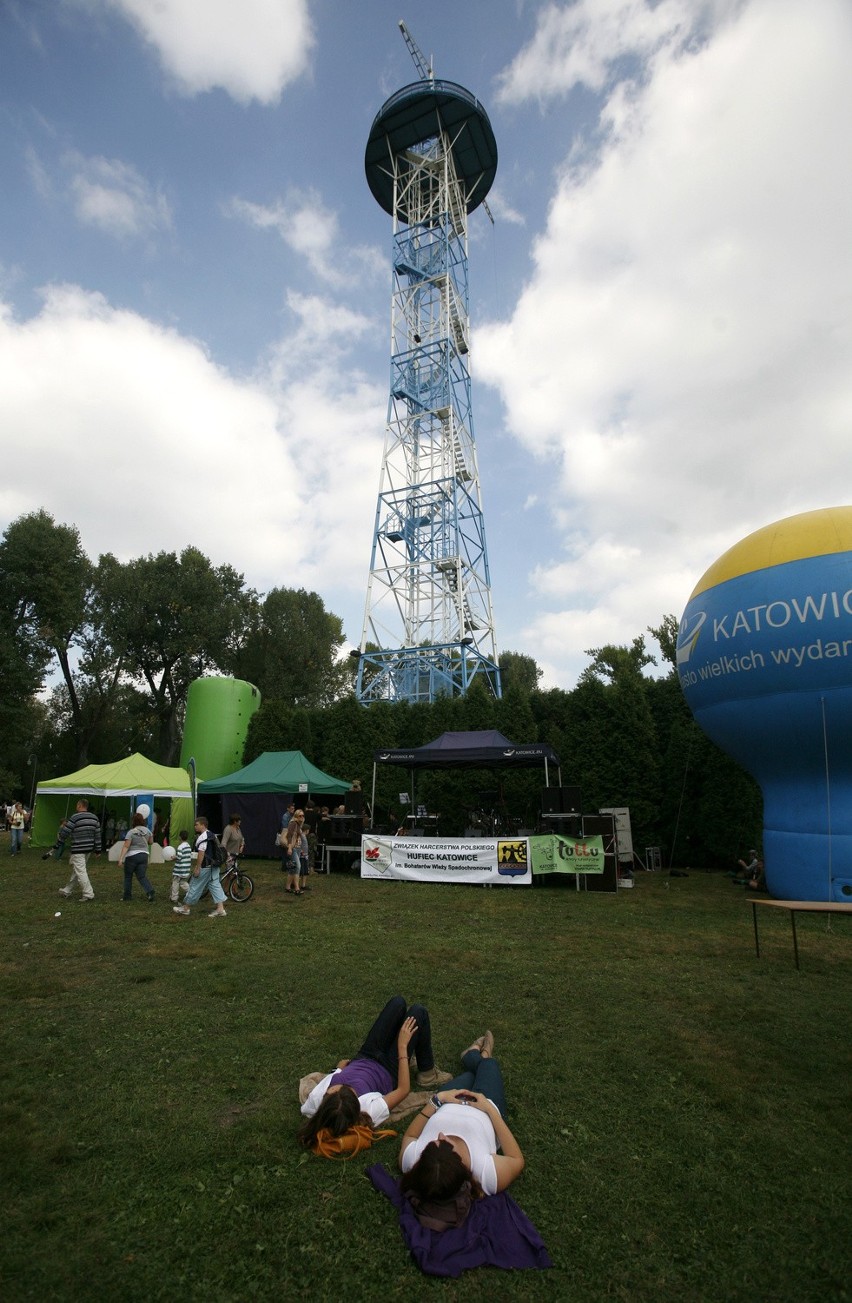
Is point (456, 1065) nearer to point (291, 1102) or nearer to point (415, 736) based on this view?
point (291, 1102)

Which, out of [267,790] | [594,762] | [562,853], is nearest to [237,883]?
[267,790]

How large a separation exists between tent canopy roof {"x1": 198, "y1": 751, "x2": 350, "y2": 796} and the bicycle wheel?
539cm

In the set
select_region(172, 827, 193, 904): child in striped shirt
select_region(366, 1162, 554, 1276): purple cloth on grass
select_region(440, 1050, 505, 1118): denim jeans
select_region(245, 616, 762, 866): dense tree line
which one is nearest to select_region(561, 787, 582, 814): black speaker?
select_region(245, 616, 762, 866): dense tree line

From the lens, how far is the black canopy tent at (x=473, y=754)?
1509 centimetres

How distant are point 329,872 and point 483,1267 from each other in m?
14.1

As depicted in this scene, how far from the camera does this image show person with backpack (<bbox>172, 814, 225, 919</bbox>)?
427 inches

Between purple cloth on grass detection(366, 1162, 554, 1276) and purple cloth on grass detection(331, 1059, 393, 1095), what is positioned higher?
purple cloth on grass detection(331, 1059, 393, 1095)

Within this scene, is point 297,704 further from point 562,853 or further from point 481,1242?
point 481,1242

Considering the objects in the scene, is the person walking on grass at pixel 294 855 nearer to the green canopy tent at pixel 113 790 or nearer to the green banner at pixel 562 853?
the green banner at pixel 562 853

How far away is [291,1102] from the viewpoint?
173 inches

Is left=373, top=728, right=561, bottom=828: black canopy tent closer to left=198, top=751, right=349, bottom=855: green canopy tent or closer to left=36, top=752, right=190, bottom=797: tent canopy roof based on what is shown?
left=198, top=751, right=349, bottom=855: green canopy tent

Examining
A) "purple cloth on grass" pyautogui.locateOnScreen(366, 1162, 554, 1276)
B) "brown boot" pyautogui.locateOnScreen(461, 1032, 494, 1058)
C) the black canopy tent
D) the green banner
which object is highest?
the black canopy tent

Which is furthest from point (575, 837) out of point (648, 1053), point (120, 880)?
point (120, 880)

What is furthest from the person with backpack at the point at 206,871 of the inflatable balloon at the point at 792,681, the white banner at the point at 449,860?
the inflatable balloon at the point at 792,681
